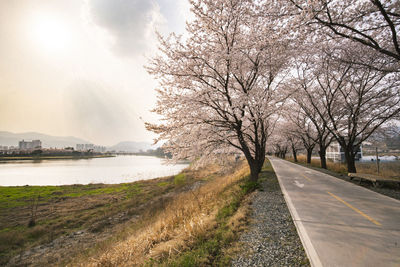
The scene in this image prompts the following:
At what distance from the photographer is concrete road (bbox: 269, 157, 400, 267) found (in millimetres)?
3109

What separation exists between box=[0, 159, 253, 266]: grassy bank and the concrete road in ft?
5.80

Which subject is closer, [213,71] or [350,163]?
[213,71]

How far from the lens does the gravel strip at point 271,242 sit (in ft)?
10.5

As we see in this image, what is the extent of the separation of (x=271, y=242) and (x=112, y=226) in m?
10.1

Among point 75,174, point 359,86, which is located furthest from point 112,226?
point 75,174

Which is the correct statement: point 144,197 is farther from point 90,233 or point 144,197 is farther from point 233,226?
point 233,226

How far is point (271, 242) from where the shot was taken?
3.80 metres

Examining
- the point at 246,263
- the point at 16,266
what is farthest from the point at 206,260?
the point at 16,266

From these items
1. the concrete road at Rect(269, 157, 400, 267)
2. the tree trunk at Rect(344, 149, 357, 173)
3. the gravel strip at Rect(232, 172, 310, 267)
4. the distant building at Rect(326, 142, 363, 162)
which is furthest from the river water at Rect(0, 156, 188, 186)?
the distant building at Rect(326, 142, 363, 162)

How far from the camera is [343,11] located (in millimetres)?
6305

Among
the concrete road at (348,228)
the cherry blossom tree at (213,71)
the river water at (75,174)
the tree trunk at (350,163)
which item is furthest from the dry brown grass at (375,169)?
the river water at (75,174)

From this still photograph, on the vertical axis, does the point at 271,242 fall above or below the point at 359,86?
below

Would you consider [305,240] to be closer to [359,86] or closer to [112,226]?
[112,226]

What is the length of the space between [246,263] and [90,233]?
9.97 m
